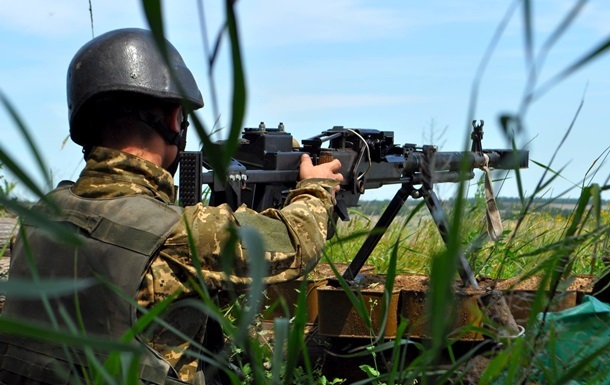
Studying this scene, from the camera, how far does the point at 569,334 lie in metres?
1.48

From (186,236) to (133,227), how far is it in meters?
0.17

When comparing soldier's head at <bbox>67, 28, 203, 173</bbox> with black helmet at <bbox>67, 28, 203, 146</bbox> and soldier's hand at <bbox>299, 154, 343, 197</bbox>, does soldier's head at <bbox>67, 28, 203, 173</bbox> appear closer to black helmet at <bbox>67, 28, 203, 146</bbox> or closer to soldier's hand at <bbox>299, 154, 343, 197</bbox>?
black helmet at <bbox>67, 28, 203, 146</bbox>

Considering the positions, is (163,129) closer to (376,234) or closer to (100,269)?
(100,269)

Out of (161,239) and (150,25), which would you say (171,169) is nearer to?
(161,239)

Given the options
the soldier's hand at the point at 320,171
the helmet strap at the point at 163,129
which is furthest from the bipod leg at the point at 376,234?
the helmet strap at the point at 163,129

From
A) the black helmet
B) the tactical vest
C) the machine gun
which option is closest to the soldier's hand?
the machine gun

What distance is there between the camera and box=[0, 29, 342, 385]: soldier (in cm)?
266

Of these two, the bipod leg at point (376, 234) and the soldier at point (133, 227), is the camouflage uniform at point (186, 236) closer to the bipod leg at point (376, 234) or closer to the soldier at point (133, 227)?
the soldier at point (133, 227)

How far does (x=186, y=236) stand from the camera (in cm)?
275

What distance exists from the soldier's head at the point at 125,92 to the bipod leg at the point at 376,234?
207 centimetres

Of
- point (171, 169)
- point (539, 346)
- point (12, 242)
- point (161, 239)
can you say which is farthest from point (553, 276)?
point (12, 242)

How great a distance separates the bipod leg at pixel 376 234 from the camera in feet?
16.4

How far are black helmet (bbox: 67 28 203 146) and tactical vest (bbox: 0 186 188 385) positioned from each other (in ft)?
1.43

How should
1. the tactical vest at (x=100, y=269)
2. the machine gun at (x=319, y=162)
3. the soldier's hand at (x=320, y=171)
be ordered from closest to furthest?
1. the tactical vest at (x=100, y=269)
2. the machine gun at (x=319, y=162)
3. the soldier's hand at (x=320, y=171)
